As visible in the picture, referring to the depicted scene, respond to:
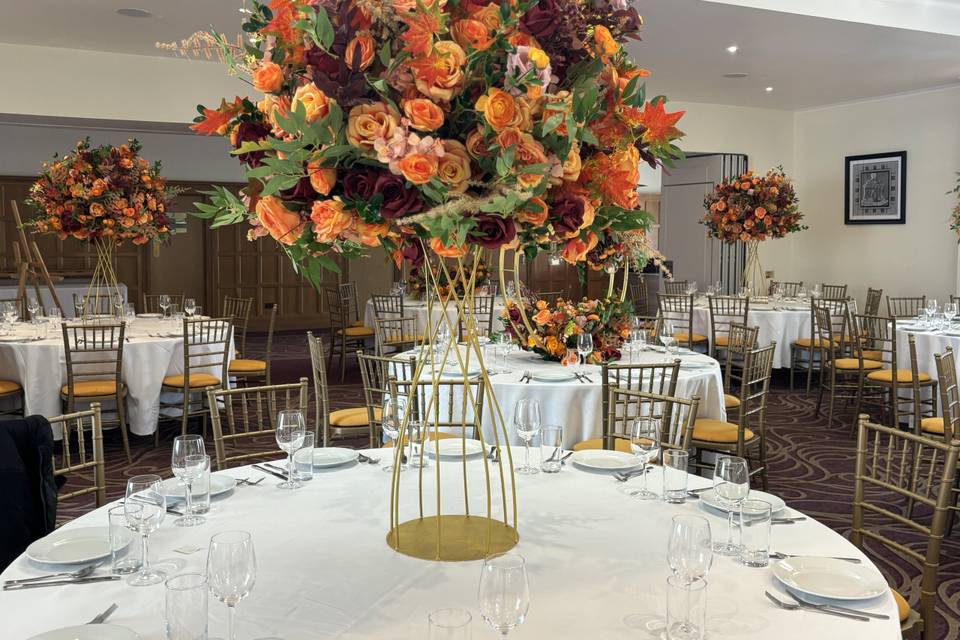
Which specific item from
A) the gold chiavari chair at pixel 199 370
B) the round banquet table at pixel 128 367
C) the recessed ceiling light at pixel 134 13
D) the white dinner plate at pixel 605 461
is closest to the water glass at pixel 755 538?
the white dinner plate at pixel 605 461

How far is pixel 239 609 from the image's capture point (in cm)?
168

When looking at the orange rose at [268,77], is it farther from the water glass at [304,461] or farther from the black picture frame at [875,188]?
the black picture frame at [875,188]

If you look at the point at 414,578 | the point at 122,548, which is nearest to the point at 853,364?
the point at 414,578

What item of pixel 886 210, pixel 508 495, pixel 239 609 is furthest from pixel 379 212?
pixel 886 210

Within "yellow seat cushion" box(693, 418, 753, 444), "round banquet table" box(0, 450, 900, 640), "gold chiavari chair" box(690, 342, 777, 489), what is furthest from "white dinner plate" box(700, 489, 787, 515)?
"yellow seat cushion" box(693, 418, 753, 444)

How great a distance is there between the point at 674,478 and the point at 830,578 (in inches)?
22.5

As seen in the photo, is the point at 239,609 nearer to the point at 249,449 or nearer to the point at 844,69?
the point at 249,449

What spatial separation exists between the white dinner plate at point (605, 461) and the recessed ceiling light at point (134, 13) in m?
5.84

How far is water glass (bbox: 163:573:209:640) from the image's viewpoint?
1.31 metres

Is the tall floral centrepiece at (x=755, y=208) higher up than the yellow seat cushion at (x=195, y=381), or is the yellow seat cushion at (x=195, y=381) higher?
the tall floral centrepiece at (x=755, y=208)

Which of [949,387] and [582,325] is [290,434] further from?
[949,387]

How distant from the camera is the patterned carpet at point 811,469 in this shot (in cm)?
396

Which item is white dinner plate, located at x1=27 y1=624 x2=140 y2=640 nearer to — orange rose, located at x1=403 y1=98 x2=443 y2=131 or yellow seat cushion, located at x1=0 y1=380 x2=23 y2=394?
orange rose, located at x1=403 y1=98 x2=443 y2=131

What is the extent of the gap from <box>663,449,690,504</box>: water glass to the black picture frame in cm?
963
